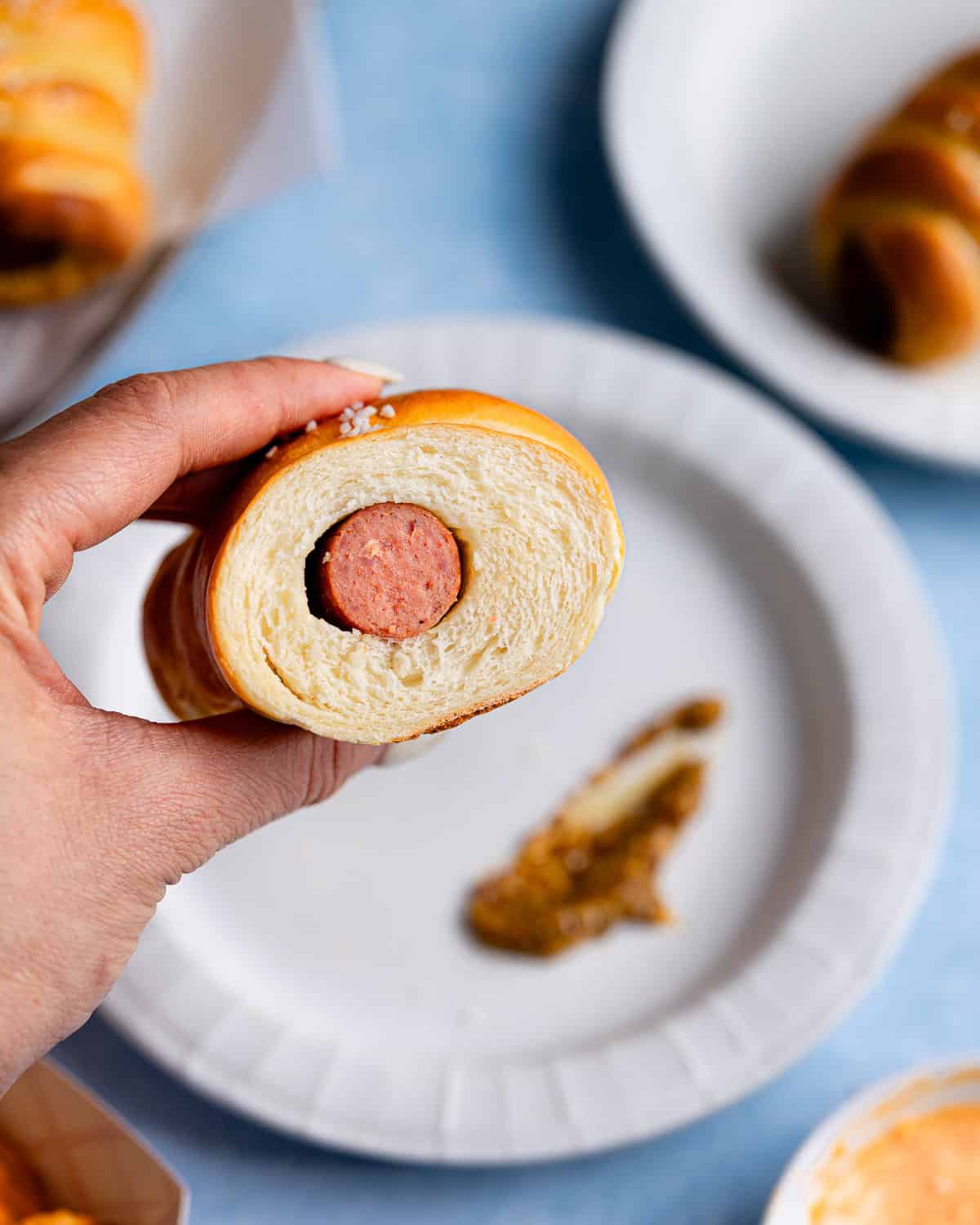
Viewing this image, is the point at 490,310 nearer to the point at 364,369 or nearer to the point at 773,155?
the point at 773,155

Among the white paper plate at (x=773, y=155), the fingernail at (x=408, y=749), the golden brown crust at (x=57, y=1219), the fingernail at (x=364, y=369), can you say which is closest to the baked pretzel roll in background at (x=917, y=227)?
the white paper plate at (x=773, y=155)

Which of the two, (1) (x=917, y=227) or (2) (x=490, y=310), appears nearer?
(1) (x=917, y=227)

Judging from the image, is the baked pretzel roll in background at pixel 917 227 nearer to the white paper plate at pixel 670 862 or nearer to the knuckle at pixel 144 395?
the white paper plate at pixel 670 862

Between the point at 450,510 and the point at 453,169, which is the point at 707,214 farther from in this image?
the point at 450,510

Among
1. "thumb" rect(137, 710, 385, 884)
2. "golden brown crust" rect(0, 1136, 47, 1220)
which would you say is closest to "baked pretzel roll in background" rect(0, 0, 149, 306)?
"thumb" rect(137, 710, 385, 884)

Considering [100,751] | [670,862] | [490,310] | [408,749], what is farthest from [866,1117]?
[490,310]

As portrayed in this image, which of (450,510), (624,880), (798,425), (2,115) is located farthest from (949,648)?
(2,115)
